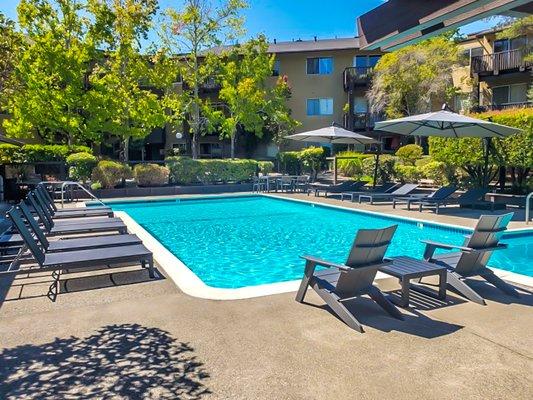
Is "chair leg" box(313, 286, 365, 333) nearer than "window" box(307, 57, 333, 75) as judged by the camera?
Yes

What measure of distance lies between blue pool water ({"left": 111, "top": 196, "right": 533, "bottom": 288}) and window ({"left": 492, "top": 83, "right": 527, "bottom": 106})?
1984 cm

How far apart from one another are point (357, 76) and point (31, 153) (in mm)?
24354

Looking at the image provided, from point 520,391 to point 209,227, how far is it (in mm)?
11206

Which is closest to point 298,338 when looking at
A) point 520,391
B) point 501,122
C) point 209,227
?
point 520,391

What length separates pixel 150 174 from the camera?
22.8 meters

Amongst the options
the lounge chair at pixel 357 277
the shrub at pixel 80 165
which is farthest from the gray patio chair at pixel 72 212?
the shrub at pixel 80 165

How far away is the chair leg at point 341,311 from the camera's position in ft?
15.8

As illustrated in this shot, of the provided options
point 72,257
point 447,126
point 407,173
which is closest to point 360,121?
point 407,173

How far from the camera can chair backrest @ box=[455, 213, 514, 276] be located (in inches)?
230

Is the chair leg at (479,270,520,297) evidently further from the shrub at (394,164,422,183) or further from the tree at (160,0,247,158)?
the tree at (160,0,247,158)

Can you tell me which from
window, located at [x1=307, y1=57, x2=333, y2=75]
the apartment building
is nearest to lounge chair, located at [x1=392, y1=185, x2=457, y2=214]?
the apartment building

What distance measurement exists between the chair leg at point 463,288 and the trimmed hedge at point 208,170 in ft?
63.7

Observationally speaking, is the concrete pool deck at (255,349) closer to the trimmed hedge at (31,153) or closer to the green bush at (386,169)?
the trimmed hedge at (31,153)

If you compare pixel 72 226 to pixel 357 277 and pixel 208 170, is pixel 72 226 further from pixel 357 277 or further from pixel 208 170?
pixel 208 170
